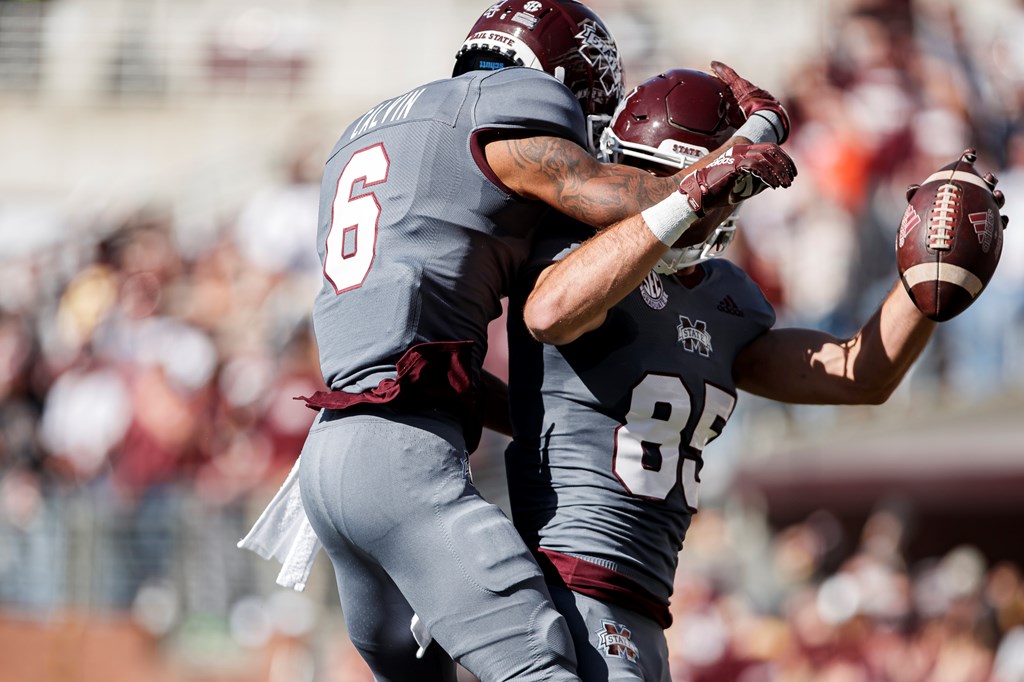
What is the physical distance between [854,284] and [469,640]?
21.8 feet

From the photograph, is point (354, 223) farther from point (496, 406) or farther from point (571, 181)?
point (496, 406)

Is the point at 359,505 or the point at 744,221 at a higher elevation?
the point at 359,505

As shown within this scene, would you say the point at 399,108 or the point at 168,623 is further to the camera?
the point at 168,623

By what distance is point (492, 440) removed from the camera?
9.10 meters

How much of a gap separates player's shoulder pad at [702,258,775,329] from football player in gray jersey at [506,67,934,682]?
2cm

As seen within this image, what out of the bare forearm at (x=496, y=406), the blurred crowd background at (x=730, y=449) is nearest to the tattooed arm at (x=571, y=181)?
the bare forearm at (x=496, y=406)

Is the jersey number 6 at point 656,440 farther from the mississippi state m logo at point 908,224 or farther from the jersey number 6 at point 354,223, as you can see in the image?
the jersey number 6 at point 354,223

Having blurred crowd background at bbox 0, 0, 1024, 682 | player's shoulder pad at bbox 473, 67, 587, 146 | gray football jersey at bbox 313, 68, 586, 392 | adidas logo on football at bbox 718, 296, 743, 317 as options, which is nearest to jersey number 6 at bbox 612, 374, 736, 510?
adidas logo on football at bbox 718, 296, 743, 317

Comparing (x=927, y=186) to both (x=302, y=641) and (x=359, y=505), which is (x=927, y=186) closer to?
(x=359, y=505)

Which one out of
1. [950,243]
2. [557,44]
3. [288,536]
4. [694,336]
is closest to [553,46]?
[557,44]

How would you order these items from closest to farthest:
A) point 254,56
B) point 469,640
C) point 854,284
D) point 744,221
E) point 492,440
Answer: point 469,640, point 492,440, point 854,284, point 744,221, point 254,56

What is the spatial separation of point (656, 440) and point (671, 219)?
2.11 feet

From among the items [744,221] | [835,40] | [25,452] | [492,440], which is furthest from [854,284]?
[25,452]

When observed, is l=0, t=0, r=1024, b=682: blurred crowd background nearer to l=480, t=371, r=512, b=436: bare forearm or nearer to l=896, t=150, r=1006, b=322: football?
l=480, t=371, r=512, b=436: bare forearm
